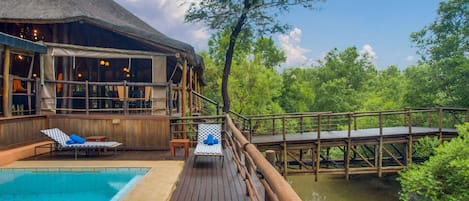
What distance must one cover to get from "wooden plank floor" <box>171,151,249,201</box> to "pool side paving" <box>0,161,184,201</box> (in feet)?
0.46

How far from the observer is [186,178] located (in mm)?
5254

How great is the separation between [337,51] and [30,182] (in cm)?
2885

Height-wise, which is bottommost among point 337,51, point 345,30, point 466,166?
point 466,166

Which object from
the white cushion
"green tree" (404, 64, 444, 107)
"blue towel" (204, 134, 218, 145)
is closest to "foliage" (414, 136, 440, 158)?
"green tree" (404, 64, 444, 107)

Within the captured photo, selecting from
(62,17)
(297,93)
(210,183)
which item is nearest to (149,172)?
(210,183)

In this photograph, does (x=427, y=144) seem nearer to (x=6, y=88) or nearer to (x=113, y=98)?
(x=113, y=98)

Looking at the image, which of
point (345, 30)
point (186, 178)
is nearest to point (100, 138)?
point (186, 178)

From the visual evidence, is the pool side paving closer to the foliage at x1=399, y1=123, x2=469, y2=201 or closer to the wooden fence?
the wooden fence

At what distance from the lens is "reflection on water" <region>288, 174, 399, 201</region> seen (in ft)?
43.0

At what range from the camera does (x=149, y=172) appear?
559 centimetres

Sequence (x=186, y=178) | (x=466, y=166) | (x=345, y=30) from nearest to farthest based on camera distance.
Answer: (x=186, y=178)
(x=466, y=166)
(x=345, y=30)

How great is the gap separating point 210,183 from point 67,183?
2583mm

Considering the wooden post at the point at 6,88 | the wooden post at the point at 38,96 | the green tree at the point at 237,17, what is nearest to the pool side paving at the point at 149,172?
the wooden post at the point at 6,88

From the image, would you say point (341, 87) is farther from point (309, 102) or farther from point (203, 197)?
point (203, 197)
